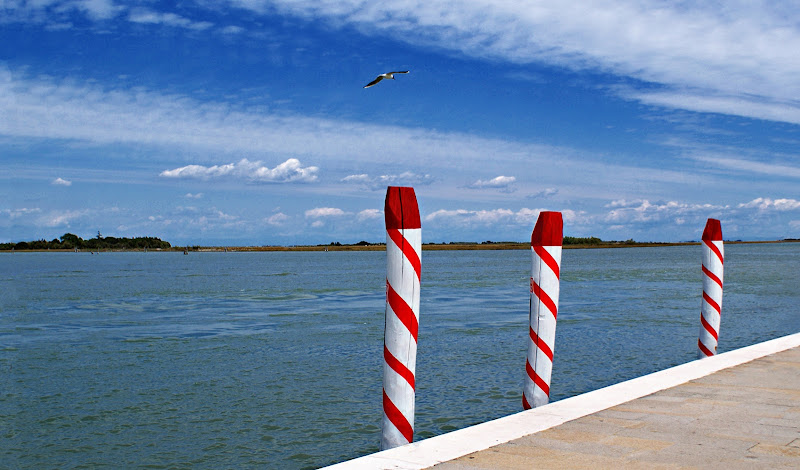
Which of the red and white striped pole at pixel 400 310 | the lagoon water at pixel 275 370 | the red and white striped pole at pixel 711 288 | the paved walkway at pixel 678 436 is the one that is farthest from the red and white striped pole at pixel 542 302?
the red and white striped pole at pixel 711 288

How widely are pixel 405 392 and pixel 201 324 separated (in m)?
17.6

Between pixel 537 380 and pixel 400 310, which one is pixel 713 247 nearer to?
pixel 537 380

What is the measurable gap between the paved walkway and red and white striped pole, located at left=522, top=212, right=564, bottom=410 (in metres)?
0.80

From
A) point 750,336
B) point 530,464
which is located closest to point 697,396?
point 530,464

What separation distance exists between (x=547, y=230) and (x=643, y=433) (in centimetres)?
212

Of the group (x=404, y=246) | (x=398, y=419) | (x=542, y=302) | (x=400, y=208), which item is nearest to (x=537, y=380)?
(x=542, y=302)

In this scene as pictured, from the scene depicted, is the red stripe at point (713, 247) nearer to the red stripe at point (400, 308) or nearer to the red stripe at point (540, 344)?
the red stripe at point (540, 344)

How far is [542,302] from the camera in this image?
22.6ft

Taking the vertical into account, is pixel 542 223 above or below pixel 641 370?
above

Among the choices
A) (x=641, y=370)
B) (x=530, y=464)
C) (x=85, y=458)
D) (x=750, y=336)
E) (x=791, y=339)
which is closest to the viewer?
(x=530, y=464)

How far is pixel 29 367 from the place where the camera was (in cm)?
1463

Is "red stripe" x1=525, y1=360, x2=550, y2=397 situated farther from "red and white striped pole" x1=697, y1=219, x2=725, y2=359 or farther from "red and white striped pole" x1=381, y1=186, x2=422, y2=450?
"red and white striped pole" x1=697, y1=219, x2=725, y2=359

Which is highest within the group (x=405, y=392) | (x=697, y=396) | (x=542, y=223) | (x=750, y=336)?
(x=542, y=223)

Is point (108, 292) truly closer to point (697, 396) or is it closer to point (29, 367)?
point (29, 367)
